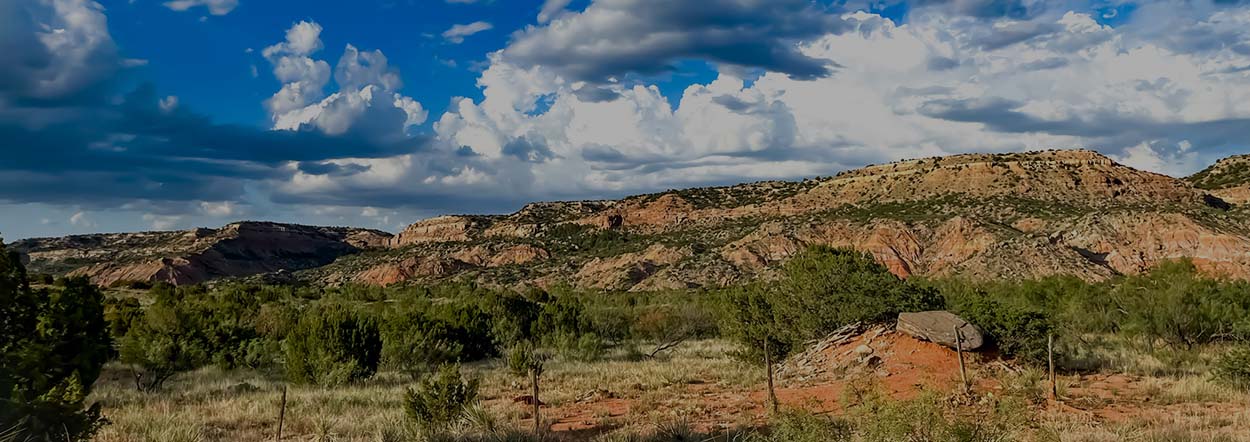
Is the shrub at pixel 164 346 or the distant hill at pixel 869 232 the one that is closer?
the shrub at pixel 164 346

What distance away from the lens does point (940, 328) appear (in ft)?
56.4

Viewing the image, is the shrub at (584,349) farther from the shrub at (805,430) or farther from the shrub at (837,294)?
the shrub at (805,430)

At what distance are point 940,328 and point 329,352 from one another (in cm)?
1459

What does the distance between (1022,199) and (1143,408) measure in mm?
72521

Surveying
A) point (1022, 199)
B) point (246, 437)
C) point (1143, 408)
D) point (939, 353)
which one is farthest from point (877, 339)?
point (1022, 199)

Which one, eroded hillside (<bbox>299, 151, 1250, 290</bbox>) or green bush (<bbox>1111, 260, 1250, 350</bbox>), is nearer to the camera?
green bush (<bbox>1111, 260, 1250, 350</bbox>)

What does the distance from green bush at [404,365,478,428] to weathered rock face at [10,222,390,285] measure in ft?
300

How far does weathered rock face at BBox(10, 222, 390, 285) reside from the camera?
305 feet

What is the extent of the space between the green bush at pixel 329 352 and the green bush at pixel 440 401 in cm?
703

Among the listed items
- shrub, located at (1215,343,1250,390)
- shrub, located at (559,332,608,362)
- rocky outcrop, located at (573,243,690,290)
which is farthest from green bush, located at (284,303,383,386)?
rocky outcrop, located at (573,243,690,290)

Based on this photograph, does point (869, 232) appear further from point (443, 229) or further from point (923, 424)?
point (443, 229)

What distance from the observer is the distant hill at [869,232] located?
189 feet

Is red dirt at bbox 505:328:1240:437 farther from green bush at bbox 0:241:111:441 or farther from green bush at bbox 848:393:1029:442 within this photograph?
green bush at bbox 0:241:111:441

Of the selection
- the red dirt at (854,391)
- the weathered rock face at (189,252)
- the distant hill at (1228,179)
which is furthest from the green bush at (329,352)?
the distant hill at (1228,179)
